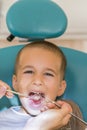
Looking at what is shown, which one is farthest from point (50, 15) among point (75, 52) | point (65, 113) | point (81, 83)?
point (65, 113)

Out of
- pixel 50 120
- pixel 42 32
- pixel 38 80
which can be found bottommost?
pixel 50 120

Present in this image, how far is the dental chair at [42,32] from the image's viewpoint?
1269mm

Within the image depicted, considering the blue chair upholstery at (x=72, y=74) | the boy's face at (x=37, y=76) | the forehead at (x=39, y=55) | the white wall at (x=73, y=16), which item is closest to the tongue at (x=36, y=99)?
the boy's face at (x=37, y=76)

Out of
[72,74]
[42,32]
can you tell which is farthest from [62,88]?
[42,32]

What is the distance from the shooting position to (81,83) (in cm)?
135

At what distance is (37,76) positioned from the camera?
3.66 ft

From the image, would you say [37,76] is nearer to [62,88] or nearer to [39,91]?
[39,91]

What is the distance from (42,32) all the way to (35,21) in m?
0.05

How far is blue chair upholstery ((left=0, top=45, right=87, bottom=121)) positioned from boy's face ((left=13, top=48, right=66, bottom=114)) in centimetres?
15

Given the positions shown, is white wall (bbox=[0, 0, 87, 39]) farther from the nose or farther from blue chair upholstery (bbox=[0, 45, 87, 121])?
the nose

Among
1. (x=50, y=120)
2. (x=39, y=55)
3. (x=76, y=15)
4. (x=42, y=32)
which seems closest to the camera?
(x=50, y=120)

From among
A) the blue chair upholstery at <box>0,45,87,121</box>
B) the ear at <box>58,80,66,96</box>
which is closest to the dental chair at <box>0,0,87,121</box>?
the blue chair upholstery at <box>0,45,87,121</box>

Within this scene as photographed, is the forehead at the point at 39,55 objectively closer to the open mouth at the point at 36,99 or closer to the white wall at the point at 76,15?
the open mouth at the point at 36,99

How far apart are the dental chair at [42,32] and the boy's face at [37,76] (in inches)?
4.4
